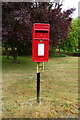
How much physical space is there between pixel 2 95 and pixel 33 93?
0.73 m

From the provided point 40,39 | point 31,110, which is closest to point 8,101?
point 31,110

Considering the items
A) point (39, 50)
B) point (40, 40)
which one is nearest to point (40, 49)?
point (39, 50)

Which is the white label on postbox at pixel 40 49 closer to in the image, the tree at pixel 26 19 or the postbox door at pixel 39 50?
the postbox door at pixel 39 50

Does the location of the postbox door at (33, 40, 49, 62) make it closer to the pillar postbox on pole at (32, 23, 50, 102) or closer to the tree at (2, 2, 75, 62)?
the pillar postbox on pole at (32, 23, 50, 102)

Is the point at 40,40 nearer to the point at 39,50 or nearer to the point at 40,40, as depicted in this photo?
the point at 40,40

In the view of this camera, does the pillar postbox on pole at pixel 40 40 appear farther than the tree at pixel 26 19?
No

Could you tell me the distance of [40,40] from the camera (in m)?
2.46

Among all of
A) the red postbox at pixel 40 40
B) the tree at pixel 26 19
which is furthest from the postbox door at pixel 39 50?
the tree at pixel 26 19

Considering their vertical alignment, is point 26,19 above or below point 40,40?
above

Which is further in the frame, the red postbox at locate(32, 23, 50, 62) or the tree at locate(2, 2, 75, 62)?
the tree at locate(2, 2, 75, 62)

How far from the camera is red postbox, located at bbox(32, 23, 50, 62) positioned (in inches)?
94.5

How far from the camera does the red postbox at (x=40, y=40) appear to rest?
2400 mm

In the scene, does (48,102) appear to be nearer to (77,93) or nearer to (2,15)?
(77,93)

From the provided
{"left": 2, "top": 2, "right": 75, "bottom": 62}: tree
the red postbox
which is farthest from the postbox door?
{"left": 2, "top": 2, "right": 75, "bottom": 62}: tree
